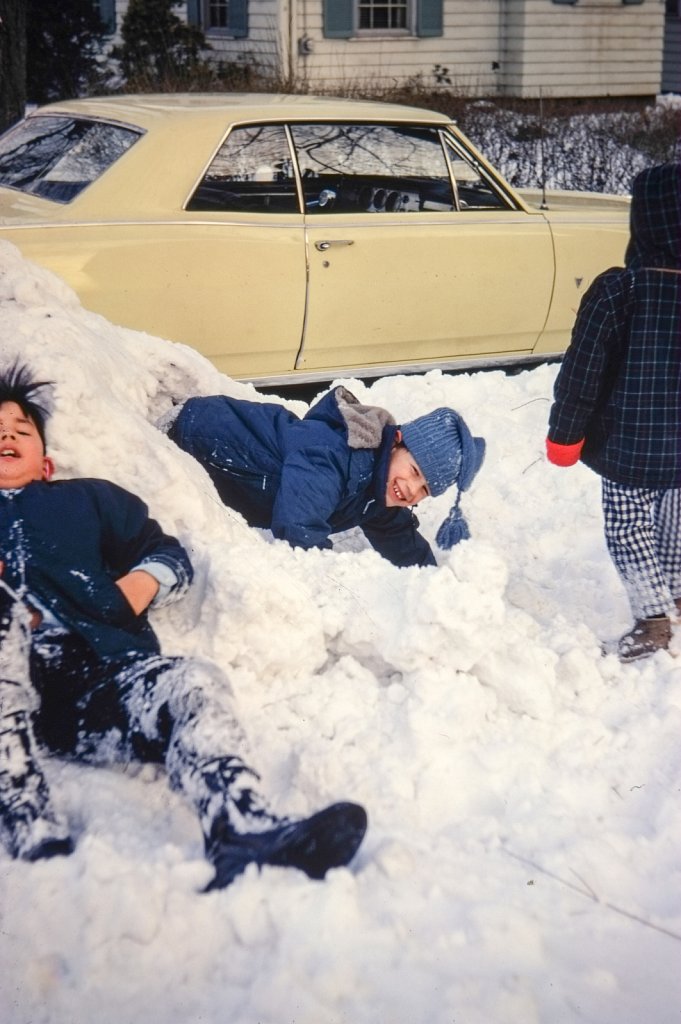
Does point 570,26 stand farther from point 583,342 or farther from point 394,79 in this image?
point 583,342

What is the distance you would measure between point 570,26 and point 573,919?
51.4 feet

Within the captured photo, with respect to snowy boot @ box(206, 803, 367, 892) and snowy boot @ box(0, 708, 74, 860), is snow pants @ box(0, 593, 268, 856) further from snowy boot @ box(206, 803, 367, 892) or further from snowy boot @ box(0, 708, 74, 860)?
snowy boot @ box(206, 803, 367, 892)

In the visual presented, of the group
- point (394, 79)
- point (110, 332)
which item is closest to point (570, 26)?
point (394, 79)

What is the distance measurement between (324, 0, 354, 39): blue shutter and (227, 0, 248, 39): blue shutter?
1154mm

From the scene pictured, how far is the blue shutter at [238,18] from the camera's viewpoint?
48.5 ft

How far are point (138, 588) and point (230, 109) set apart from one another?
10.0ft

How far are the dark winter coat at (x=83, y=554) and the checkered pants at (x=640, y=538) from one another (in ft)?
4.57

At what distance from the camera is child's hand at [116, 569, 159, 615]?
2.75 m

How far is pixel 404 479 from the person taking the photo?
354 centimetres

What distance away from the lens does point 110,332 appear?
398 centimetres

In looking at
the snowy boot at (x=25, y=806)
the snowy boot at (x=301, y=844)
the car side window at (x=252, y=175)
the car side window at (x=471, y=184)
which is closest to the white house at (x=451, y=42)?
the car side window at (x=471, y=184)

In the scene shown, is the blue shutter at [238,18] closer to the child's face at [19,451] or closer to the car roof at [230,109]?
the car roof at [230,109]

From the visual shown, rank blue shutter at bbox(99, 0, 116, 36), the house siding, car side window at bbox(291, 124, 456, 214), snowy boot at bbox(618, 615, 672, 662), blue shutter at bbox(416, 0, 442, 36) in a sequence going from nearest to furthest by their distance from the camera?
snowy boot at bbox(618, 615, 672, 662)
car side window at bbox(291, 124, 456, 214)
blue shutter at bbox(416, 0, 442, 36)
the house siding
blue shutter at bbox(99, 0, 116, 36)

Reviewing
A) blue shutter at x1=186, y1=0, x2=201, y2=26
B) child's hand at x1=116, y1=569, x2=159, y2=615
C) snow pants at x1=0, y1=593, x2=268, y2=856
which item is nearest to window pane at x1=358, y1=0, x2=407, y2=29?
blue shutter at x1=186, y1=0, x2=201, y2=26
